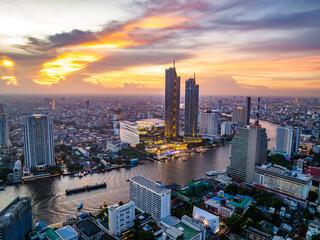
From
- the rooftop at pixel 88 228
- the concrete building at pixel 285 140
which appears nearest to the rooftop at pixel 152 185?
the rooftop at pixel 88 228

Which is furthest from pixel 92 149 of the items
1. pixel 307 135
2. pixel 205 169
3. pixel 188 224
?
pixel 307 135

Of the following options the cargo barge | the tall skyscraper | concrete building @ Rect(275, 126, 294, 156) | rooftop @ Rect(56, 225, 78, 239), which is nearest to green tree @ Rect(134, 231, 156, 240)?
rooftop @ Rect(56, 225, 78, 239)

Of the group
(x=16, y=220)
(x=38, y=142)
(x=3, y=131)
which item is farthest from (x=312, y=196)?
(x=3, y=131)

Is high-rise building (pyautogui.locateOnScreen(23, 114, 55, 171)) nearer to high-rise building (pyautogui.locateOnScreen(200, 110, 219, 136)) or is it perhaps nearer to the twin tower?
the twin tower

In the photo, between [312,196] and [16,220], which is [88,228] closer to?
[16,220]

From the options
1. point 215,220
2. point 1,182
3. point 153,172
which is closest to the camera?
point 215,220

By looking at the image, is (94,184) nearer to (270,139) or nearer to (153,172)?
(153,172)
